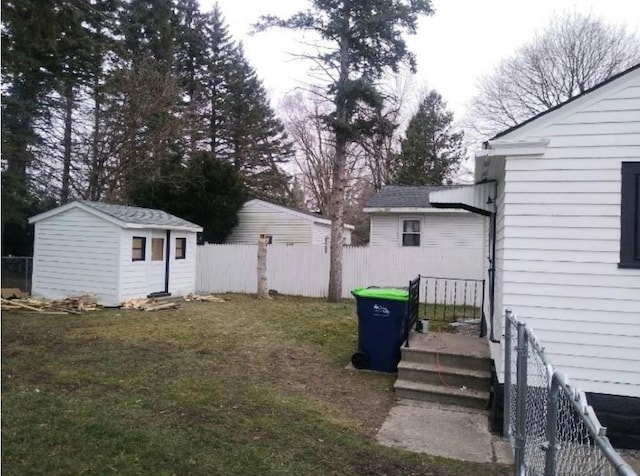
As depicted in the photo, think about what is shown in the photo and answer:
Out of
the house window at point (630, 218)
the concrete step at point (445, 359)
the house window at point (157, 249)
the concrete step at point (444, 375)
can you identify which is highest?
the house window at point (630, 218)

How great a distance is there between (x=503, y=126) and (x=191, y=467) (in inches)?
1145

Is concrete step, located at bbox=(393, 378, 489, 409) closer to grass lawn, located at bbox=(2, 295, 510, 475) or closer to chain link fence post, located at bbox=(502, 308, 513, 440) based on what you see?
grass lawn, located at bbox=(2, 295, 510, 475)

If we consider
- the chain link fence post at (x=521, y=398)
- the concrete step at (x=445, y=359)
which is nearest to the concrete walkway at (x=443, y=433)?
the concrete step at (x=445, y=359)

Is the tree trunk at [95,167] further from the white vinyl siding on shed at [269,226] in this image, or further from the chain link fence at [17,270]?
the white vinyl siding on shed at [269,226]

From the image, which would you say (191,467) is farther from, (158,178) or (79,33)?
(158,178)

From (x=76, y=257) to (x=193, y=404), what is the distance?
9.77 meters

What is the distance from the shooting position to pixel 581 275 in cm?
514

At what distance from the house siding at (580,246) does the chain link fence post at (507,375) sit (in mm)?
823

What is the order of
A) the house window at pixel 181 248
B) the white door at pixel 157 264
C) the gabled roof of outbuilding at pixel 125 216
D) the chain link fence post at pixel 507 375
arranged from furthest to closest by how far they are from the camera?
the house window at pixel 181 248, the white door at pixel 157 264, the gabled roof of outbuilding at pixel 125 216, the chain link fence post at pixel 507 375

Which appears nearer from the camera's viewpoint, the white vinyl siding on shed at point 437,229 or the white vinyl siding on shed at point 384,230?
the white vinyl siding on shed at point 437,229

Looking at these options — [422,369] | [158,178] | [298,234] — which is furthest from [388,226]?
[422,369]

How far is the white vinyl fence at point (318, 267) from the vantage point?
15.4 meters

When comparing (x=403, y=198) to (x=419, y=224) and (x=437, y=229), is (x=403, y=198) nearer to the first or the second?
(x=419, y=224)

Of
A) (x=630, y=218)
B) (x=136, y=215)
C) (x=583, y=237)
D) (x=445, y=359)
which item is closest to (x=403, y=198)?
(x=136, y=215)
